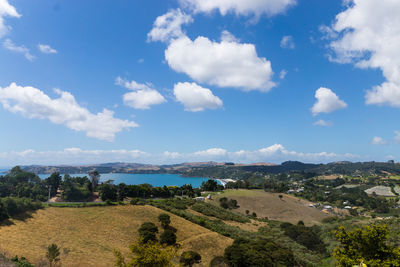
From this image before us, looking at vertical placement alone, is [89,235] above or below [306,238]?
above

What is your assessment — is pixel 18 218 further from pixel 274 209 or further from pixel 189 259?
pixel 274 209

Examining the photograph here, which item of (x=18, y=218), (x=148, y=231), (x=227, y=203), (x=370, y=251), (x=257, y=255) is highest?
(x=370, y=251)

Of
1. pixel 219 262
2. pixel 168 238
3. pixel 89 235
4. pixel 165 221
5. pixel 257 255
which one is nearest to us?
pixel 257 255

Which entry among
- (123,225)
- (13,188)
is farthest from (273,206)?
(13,188)

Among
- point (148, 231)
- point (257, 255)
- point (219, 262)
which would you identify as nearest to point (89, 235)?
point (148, 231)

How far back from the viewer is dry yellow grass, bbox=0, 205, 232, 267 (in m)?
29.6

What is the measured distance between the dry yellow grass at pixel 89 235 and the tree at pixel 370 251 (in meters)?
18.3

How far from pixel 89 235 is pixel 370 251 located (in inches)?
1504

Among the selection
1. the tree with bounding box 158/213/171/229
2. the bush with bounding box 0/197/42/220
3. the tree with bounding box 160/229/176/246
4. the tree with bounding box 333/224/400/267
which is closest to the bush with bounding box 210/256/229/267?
the tree with bounding box 160/229/176/246

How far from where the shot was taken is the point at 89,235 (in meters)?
36.8

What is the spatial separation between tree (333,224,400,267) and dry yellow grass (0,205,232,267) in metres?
18.3

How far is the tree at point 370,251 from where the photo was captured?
1861 cm

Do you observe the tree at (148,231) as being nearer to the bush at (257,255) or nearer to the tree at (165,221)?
the tree at (165,221)

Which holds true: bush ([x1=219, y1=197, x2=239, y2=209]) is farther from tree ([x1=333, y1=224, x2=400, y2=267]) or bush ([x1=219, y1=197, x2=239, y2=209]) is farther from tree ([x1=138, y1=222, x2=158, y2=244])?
tree ([x1=333, y1=224, x2=400, y2=267])
